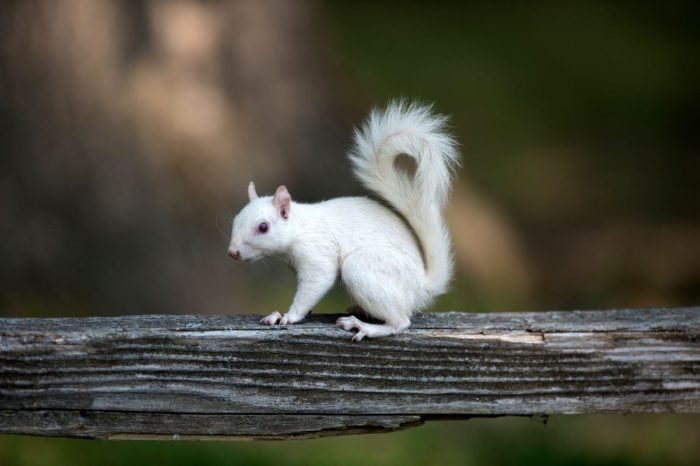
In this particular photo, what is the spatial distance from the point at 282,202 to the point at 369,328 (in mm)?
404

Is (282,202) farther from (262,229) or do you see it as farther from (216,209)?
(216,209)

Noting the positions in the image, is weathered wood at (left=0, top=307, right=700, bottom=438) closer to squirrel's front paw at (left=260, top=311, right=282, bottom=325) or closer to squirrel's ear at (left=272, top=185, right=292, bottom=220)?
squirrel's front paw at (left=260, top=311, right=282, bottom=325)

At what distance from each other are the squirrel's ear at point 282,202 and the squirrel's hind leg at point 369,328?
34cm

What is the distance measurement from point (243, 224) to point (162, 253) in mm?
1967

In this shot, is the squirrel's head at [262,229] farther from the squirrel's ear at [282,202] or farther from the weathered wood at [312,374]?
the weathered wood at [312,374]

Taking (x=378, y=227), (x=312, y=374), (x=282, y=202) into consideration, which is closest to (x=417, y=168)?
(x=378, y=227)

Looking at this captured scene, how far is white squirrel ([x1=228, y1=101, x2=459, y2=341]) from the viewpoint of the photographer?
1.63m

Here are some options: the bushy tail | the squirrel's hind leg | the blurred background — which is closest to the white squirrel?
the bushy tail

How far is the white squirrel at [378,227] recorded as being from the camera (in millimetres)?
1635

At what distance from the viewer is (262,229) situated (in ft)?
5.57

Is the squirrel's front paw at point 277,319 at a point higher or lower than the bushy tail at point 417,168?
lower

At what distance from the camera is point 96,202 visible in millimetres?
3395

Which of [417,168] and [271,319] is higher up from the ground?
[417,168]

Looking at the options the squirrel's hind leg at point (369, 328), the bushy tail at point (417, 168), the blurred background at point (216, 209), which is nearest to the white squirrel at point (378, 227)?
the bushy tail at point (417, 168)
